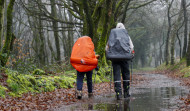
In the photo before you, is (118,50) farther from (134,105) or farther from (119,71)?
(134,105)

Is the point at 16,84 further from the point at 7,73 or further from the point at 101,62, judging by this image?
the point at 101,62

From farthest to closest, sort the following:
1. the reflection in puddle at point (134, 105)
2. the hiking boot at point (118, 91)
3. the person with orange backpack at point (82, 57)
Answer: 1. the person with orange backpack at point (82, 57)
2. the hiking boot at point (118, 91)
3. the reflection in puddle at point (134, 105)

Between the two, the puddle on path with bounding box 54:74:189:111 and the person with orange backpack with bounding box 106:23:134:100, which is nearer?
the puddle on path with bounding box 54:74:189:111

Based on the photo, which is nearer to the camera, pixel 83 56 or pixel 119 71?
pixel 119 71

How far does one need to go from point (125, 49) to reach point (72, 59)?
1.69m

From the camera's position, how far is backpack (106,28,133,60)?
21.4 ft

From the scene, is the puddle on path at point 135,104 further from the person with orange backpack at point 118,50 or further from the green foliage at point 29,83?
the green foliage at point 29,83

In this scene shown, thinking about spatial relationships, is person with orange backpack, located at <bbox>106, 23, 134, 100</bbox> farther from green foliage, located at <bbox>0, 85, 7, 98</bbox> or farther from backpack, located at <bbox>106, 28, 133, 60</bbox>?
green foliage, located at <bbox>0, 85, 7, 98</bbox>

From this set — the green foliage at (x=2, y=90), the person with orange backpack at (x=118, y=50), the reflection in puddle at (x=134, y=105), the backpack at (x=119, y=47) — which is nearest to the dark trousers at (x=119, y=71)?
the person with orange backpack at (x=118, y=50)

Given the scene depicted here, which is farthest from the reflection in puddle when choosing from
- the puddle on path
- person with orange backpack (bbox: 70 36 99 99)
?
person with orange backpack (bbox: 70 36 99 99)

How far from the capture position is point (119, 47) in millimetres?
6539

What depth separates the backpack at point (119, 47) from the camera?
6.53m

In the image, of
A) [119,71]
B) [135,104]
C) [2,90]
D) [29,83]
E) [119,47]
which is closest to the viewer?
[135,104]

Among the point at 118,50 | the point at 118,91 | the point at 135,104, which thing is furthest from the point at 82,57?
the point at 135,104
